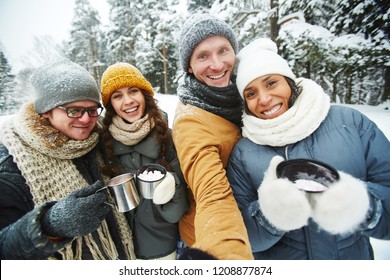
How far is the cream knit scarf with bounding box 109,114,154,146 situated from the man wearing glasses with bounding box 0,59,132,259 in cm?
13

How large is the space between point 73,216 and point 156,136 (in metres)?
0.66

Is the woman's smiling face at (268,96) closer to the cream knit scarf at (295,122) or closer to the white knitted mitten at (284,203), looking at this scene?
the cream knit scarf at (295,122)

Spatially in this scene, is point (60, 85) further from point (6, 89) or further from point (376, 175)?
point (376, 175)

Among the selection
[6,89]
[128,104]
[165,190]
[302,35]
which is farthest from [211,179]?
[302,35]

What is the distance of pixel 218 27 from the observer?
1.24 meters

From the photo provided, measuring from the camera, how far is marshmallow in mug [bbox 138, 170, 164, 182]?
114cm

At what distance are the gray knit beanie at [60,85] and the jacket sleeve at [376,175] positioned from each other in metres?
1.43

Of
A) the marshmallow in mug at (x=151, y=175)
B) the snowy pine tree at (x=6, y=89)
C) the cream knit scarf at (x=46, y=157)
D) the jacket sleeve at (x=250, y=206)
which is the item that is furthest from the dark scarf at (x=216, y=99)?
the snowy pine tree at (x=6, y=89)

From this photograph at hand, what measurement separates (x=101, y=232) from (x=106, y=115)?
78 cm

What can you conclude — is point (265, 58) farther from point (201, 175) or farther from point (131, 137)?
point (131, 137)

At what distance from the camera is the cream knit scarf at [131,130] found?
4.44 ft

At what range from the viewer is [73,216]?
0.92 m

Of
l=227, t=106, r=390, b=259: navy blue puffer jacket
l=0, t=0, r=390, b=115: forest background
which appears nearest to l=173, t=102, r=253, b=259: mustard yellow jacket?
l=227, t=106, r=390, b=259: navy blue puffer jacket
